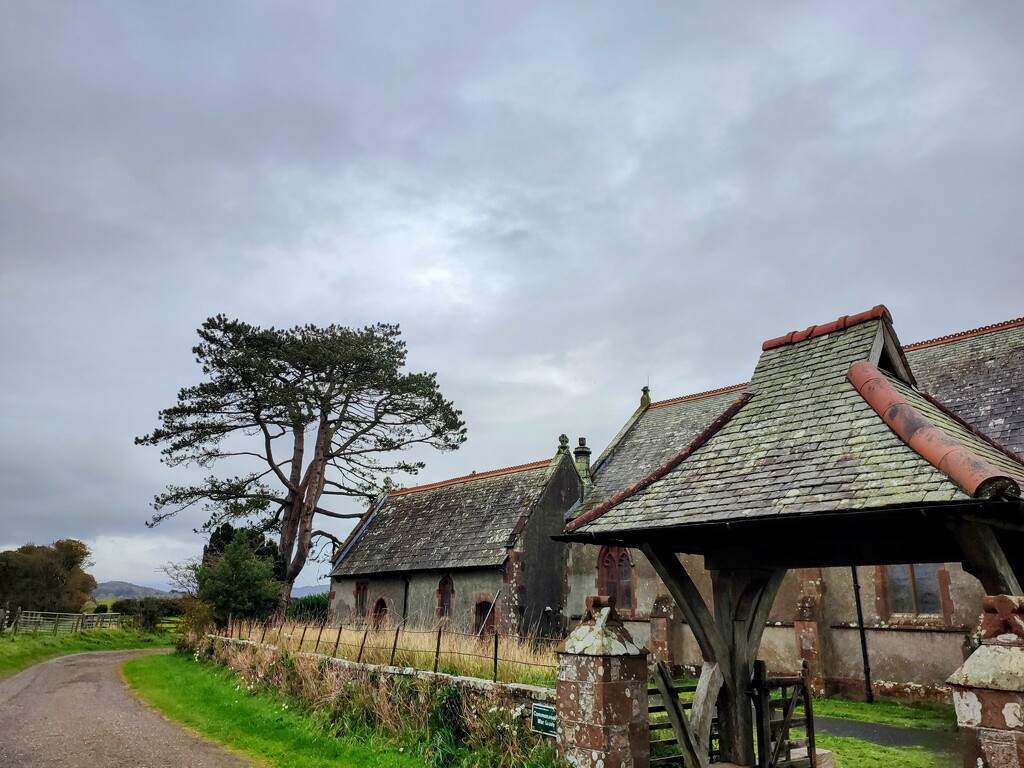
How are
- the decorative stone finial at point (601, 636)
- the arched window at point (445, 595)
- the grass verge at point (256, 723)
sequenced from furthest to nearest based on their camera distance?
1. the arched window at point (445, 595)
2. the grass verge at point (256, 723)
3. the decorative stone finial at point (601, 636)

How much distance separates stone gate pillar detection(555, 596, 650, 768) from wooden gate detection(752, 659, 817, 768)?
1379mm

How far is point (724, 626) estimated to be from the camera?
24.4 feet

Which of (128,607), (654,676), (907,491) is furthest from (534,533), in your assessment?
(128,607)

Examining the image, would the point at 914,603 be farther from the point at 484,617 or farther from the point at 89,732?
the point at 89,732

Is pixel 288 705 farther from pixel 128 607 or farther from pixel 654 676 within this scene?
pixel 128 607

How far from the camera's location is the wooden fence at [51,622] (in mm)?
31730

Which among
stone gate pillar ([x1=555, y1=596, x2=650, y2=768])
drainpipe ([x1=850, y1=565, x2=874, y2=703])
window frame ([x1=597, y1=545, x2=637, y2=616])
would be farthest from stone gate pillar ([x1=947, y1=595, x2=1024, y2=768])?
window frame ([x1=597, y1=545, x2=637, y2=616])

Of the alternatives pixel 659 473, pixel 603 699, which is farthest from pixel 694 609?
pixel 659 473

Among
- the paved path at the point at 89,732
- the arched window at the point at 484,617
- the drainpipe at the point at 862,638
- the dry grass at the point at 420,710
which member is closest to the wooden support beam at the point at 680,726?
the dry grass at the point at 420,710

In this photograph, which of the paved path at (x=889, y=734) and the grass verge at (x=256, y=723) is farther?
the paved path at (x=889, y=734)

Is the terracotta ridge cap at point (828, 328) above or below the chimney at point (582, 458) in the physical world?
below

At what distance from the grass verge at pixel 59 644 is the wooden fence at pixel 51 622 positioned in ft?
3.38

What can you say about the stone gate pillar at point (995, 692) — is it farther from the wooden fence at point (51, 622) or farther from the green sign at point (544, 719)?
the wooden fence at point (51, 622)

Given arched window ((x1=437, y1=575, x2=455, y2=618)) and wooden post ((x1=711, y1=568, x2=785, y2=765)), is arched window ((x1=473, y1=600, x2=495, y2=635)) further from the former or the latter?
wooden post ((x1=711, y1=568, x2=785, y2=765))
